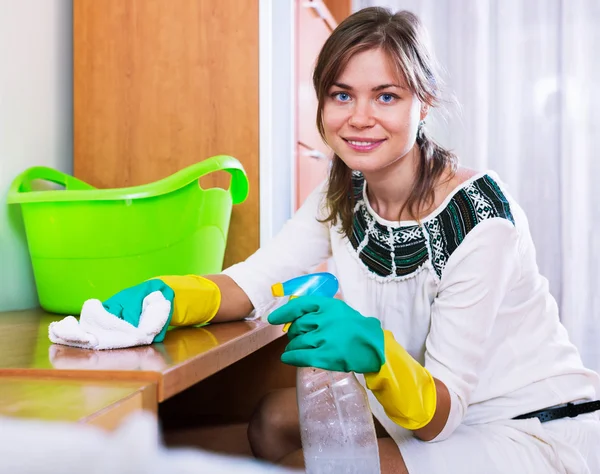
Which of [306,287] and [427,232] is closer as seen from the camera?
[306,287]

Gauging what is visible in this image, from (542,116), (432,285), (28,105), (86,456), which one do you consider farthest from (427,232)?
(542,116)

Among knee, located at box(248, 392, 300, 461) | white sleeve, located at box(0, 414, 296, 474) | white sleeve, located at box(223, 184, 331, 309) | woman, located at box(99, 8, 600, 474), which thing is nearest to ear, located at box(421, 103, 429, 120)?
woman, located at box(99, 8, 600, 474)

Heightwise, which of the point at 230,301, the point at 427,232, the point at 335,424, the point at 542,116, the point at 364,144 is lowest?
the point at 335,424

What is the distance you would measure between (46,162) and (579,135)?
174cm

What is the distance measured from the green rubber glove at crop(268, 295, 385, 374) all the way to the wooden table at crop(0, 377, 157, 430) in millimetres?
188

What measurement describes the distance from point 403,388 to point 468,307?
18cm

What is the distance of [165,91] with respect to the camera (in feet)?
5.22

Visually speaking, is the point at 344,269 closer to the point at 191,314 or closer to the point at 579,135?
the point at 191,314

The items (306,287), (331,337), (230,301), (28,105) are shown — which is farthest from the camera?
(28,105)

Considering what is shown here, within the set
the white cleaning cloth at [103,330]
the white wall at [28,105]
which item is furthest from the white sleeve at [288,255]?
the white wall at [28,105]

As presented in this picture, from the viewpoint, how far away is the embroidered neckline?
960 millimetres

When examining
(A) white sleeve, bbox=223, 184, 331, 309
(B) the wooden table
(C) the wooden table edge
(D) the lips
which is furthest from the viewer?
(A) white sleeve, bbox=223, 184, 331, 309

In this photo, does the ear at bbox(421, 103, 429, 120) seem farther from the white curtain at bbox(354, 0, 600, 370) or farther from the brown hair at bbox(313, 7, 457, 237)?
the white curtain at bbox(354, 0, 600, 370)

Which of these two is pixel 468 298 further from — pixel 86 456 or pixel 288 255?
pixel 86 456
